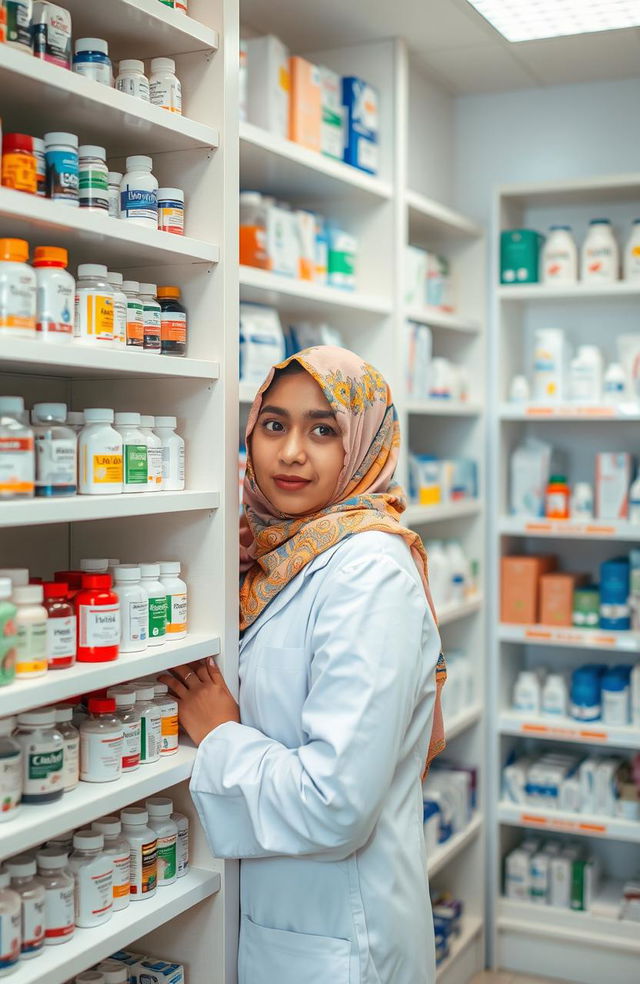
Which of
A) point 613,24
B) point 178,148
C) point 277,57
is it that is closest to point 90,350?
point 178,148

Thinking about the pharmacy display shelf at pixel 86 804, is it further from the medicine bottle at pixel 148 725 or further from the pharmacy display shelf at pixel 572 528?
the pharmacy display shelf at pixel 572 528

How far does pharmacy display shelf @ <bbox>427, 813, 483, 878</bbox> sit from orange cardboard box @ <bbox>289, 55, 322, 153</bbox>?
2369 millimetres

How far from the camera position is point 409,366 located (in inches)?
143

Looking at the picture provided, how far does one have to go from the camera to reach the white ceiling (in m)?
3.28

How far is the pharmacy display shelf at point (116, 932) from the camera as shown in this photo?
158 cm

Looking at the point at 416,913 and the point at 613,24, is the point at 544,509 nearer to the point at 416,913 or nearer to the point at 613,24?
the point at 613,24

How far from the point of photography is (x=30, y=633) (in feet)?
5.14

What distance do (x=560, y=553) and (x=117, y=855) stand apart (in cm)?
285

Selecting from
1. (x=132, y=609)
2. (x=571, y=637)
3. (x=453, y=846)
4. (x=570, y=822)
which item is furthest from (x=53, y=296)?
(x=570, y=822)

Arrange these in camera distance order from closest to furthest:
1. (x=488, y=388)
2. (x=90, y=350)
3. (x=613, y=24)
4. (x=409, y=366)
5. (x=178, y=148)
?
(x=90, y=350), (x=178, y=148), (x=613, y=24), (x=409, y=366), (x=488, y=388)

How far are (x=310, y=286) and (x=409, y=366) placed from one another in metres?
0.72

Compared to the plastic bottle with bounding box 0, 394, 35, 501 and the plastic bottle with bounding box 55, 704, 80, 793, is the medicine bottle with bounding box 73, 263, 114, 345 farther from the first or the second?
the plastic bottle with bounding box 55, 704, 80, 793

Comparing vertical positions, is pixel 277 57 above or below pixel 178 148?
above

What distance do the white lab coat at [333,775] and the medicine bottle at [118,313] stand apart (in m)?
0.58
